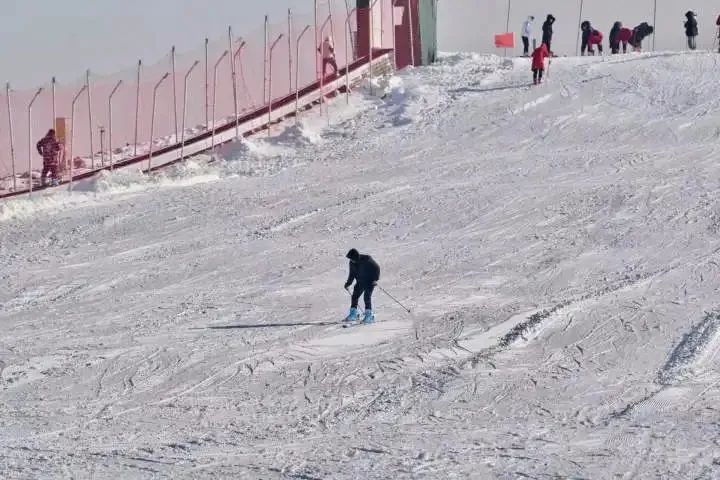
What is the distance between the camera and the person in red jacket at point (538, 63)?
28141 millimetres

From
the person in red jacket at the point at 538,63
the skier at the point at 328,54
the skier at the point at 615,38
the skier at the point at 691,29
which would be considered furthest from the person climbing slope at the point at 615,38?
the skier at the point at 328,54

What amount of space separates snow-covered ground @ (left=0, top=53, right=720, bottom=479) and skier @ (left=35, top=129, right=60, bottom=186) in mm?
1174

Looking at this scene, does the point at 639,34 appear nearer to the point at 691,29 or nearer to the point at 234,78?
the point at 691,29

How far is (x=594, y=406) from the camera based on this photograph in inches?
478

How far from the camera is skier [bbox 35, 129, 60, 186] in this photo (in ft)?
82.7

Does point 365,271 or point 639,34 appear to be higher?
point 639,34

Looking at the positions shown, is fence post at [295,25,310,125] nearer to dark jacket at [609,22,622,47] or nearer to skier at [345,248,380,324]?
dark jacket at [609,22,622,47]

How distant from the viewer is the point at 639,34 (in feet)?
111

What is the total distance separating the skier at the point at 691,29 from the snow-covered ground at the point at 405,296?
136 inches

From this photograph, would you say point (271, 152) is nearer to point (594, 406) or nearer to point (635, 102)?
point (635, 102)

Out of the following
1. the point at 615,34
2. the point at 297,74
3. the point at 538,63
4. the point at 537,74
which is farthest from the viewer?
the point at 615,34

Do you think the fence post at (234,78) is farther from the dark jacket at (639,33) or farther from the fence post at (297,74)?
the dark jacket at (639,33)

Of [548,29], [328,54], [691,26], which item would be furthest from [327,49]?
[691,26]

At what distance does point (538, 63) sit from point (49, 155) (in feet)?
33.4
